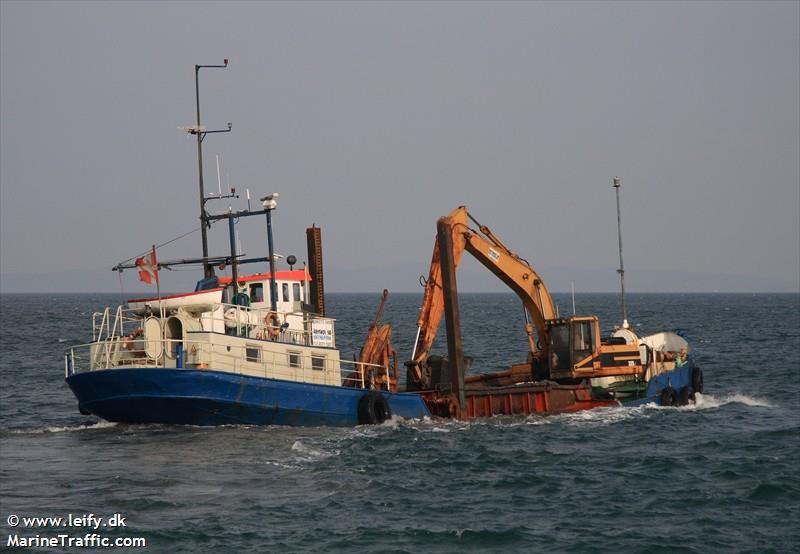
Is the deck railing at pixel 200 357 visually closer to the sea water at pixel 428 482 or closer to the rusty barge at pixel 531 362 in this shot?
the sea water at pixel 428 482

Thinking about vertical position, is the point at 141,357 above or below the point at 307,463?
above

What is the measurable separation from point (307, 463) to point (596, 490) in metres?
6.23

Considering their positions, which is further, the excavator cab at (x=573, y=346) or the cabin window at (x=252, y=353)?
the excavator cab at (x=573, y=346)

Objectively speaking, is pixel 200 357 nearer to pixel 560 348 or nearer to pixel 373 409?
pixel 373 409

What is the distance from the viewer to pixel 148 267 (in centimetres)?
2778

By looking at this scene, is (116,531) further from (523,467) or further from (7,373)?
(7,373)

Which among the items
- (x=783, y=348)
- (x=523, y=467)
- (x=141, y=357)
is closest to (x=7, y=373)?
(x=141, y=357)

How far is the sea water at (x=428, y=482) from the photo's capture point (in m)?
17.8

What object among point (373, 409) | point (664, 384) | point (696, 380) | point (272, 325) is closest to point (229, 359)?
point (272, 325)

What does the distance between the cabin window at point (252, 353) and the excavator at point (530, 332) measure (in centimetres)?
520

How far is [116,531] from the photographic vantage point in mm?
17719

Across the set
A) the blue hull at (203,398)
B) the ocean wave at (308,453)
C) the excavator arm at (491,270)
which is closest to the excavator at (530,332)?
the excavator arm at (491,270)

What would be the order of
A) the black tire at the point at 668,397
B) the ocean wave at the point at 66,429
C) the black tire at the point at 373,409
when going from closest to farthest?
the ocean wave at the point at 66,429 → the black tire at the point at 373,409 → the black tire at the point at 668,397

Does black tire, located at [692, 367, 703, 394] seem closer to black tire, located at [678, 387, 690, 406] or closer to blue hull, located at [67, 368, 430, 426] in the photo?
black tire, located at [678, 387, 690, 406]
